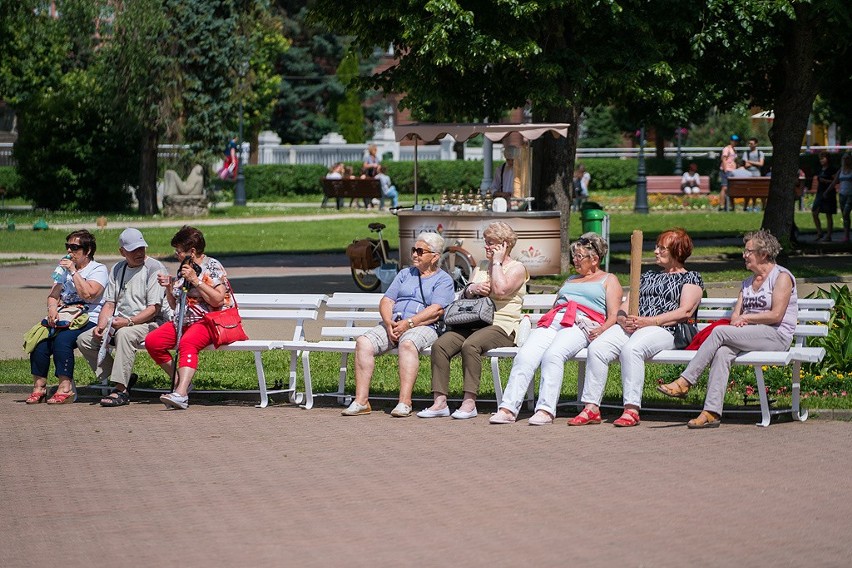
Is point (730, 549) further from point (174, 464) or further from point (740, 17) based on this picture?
point (740, 17)

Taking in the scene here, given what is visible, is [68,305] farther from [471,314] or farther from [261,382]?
[471,314]

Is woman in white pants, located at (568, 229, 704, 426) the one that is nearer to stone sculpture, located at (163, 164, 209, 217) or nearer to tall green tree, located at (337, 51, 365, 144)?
stone sculpture, located at (163, 164, 209, 217)

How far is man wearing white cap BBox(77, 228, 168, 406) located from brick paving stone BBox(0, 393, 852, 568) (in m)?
0.71

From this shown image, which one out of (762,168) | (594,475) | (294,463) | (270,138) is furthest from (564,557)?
(270,138)

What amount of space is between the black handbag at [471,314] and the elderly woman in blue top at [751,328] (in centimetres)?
140

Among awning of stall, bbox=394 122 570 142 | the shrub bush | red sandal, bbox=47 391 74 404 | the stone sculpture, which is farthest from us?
the shrub bush

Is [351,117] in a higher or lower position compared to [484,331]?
higher

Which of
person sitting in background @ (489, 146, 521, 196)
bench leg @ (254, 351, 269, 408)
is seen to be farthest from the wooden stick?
person sitting in background @ (489, 146, 521, 196)

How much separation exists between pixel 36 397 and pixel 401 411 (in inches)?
118

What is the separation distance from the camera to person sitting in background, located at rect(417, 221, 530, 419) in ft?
33.7

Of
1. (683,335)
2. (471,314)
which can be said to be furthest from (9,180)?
(683,335)

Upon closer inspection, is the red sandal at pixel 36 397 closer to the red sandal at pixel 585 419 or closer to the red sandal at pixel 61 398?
the red sandal at pixel 61 398

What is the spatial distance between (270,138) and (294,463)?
48539 mm

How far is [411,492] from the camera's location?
25.6 ft
